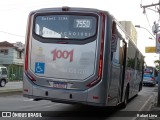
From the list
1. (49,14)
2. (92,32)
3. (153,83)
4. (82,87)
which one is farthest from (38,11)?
(153,83)

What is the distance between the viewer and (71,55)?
10188 mm

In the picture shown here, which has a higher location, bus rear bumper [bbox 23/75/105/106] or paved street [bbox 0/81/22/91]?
bus rear bumper [bbox 23/75/105/106]

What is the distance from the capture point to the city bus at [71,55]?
10.0m

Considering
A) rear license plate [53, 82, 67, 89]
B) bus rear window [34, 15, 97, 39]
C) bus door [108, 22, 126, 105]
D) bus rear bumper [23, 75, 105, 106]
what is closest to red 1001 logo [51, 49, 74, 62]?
bus rear window [34, 15, 97, 39]

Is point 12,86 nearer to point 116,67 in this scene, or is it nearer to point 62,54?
point 116,67

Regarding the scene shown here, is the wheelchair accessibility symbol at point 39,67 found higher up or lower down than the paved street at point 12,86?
higher up

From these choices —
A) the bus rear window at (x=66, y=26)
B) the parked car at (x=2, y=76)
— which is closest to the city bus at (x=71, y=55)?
the bus rear window at (x=66, y=26)

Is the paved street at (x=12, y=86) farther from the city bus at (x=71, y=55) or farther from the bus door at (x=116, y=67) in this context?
the city bus at (x=71, y=55)

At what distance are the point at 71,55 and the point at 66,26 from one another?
0.87m

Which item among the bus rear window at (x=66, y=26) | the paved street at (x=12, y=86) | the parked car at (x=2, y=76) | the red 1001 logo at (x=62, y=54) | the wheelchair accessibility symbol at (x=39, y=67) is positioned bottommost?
the paved street at (x=12, y=86)

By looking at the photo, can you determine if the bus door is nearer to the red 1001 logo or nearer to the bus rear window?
the bus rear window

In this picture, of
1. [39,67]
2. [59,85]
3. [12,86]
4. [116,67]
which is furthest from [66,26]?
[12,86]

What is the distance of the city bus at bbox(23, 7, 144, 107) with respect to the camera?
10.0 meters

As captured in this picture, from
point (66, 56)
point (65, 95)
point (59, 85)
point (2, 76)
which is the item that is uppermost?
point (66, 56)
